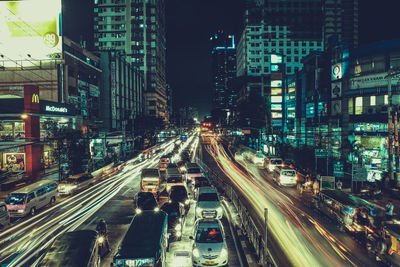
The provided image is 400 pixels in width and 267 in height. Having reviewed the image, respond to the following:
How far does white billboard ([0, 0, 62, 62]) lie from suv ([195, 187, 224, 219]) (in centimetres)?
3027

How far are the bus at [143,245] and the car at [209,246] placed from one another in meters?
1.74

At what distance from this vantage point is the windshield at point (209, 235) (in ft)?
41.1

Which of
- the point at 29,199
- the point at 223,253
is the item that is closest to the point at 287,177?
the point at 223,253

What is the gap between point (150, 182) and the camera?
25.2 meters

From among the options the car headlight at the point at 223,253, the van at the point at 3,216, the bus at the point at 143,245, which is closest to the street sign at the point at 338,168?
the car headlight at the point at 223,253

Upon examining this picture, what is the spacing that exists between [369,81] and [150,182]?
33490 millimetres

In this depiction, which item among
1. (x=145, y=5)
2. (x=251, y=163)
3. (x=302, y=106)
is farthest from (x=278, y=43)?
(x=251, y=163)

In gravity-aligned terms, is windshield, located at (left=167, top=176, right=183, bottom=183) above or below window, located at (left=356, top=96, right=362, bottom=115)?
below

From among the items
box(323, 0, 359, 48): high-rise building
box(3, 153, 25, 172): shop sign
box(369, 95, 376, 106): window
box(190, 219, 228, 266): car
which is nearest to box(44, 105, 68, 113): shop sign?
box(3, 153, 25, 172): shop sign

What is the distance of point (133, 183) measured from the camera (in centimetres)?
3108

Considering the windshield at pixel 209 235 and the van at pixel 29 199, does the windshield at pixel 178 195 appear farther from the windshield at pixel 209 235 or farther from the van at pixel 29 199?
the van at pixel 29 199

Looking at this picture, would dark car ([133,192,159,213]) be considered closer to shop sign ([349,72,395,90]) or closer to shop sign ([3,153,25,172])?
shop sign ([3,153,25,172])

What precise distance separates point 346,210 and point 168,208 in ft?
35.5

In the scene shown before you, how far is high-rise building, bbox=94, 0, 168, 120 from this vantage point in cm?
9694
